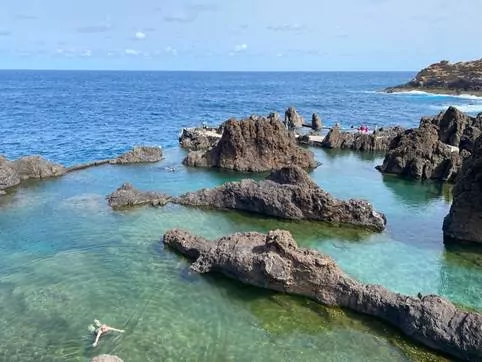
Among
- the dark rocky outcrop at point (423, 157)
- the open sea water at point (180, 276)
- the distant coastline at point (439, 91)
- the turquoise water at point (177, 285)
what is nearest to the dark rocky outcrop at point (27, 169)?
the open sea water at point (180, 276)

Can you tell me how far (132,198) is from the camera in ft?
112

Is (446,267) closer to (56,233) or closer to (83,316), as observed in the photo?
(83,316)

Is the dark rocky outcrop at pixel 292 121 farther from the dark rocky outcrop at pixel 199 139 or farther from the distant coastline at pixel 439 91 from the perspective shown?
the distant coastline at pixel 439 91

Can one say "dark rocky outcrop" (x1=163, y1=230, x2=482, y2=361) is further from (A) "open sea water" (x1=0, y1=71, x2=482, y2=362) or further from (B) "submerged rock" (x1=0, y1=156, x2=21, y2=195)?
(B) "submerged rock" (x1=0, y1=156, x2=21, y2=195)

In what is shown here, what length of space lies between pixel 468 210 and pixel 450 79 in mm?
156465

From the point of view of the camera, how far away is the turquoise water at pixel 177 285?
17516 millimetres

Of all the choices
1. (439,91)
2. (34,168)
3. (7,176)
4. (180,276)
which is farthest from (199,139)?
(439,91)

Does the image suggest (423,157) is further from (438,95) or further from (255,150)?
(438,95)

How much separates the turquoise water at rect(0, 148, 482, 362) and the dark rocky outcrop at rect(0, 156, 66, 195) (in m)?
3.52

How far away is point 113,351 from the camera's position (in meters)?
17.1

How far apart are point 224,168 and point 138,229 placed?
1831 cm

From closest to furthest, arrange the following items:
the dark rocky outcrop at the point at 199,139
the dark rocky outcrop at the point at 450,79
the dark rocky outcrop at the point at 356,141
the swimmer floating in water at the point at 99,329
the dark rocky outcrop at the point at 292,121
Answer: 1. the swimmer floating in water at the point at 99,329
2. the dark rocky outcrop at the point at 356,141
3. the dark rocky outcrop at the point at 199,139
4. the dark rocky outcrop at the point at 292,121
5. the dark rocky outcrop at the point at 450,79

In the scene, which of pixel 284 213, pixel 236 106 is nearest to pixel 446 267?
pixel 284 213

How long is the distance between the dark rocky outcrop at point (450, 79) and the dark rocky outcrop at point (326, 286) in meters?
145
